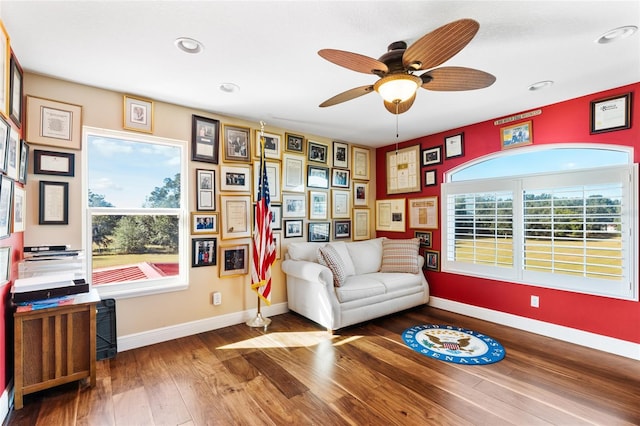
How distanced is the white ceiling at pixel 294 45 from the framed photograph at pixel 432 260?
6.64 feet

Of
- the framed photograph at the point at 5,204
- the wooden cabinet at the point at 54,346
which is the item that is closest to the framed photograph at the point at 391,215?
the wooden cabinet at the point at 54,346

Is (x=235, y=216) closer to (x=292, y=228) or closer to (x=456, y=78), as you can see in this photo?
(x=292, y=228)

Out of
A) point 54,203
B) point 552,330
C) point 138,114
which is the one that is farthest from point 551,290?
point 54,203

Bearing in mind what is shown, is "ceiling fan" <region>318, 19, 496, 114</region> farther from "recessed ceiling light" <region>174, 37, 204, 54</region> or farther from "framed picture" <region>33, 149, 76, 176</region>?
"framed picture" <region>33, 149, 76, 176</region>

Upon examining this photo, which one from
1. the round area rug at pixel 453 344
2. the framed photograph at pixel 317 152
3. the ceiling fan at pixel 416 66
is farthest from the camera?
the framed photograph at pixel 317 152

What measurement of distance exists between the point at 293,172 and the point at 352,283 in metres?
1.68

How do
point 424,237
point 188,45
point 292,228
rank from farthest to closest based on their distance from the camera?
1. point 424,237
2. point 292,228
3. point 188,45

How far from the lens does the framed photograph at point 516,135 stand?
3381 mm

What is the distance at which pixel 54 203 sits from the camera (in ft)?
8.48

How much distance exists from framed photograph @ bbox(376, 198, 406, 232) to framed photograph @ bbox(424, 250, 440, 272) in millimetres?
554

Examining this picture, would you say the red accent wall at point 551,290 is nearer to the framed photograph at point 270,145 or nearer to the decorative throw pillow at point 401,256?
the decorative throw pillow at point 401,256

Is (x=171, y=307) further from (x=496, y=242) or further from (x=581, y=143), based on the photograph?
(x=581, y=143)

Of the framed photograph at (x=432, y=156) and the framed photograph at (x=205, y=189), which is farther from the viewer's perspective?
the framed photograph at (x=432, y=156)

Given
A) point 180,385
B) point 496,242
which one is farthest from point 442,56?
point 180,385
